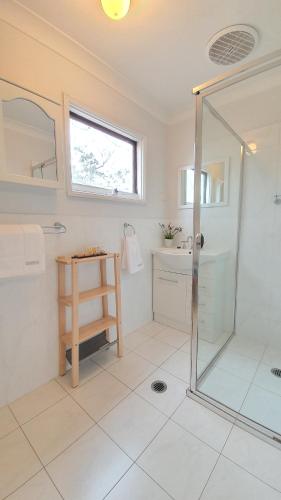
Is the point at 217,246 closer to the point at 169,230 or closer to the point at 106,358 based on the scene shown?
the point at 169,230

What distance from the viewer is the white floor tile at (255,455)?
3.11ft

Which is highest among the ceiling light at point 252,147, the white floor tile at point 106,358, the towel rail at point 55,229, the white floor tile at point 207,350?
the ceiling light at point 252,147

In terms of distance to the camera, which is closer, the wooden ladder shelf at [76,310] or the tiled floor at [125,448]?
the tiled floor at [125,448]

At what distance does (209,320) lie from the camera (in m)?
1.75

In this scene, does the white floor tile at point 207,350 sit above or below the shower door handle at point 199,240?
below

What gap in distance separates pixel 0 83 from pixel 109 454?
203 cm

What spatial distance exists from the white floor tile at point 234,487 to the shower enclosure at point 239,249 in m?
0.34

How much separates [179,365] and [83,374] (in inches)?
30.4

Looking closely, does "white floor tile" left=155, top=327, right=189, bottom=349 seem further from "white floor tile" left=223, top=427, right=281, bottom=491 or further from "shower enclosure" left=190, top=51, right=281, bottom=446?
"white floor tile" left=223, top=427, right=281, bottom=491

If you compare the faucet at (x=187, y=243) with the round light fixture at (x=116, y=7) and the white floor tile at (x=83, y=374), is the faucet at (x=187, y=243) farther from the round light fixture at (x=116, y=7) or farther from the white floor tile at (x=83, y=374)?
the round light fixture at (x=116, y=7)

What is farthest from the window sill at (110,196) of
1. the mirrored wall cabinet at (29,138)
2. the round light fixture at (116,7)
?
the round light fixture at (116,7)

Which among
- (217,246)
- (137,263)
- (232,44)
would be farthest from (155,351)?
(232,44)

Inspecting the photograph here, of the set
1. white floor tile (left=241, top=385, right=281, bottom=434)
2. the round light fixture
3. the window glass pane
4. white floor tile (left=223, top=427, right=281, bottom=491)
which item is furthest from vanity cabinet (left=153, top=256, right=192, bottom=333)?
the round light fixture

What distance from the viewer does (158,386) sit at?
1.48m
